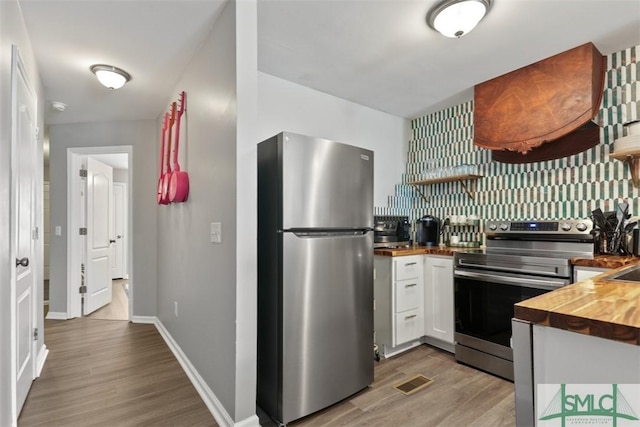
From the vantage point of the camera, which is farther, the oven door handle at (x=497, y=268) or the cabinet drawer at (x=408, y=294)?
the cabinet drawer at (x=408, y=294)

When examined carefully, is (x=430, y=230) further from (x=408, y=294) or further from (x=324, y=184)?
(x=324, y=184)

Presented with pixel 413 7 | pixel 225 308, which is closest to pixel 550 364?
pixel 225 308

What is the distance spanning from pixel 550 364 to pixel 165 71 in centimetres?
293

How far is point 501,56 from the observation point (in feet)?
8.04

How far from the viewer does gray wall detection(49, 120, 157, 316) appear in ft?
12.4

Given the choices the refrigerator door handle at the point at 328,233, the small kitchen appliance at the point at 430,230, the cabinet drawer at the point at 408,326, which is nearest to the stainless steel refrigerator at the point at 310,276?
the refrigerator door handle at the point at 328,233

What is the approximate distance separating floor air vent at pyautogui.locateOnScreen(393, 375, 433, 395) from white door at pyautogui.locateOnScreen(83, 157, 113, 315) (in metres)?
3.87

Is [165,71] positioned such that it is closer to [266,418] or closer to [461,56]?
[461,56]

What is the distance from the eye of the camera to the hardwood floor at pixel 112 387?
1.88 m

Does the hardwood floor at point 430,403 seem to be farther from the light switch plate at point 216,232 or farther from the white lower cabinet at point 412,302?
the light switch plate at point 216,232

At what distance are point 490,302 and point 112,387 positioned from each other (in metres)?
2.73

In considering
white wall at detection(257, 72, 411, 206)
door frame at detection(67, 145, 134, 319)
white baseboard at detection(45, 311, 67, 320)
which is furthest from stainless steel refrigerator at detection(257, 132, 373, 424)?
white baseboard at detection(45, 311, 67, 320)

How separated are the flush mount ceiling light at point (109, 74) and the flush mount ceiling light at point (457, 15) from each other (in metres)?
2.30

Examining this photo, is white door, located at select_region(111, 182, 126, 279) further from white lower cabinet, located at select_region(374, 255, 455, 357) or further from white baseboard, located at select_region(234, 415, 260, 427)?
white baseboard, located at select_region(234, 415, 260, 427)
